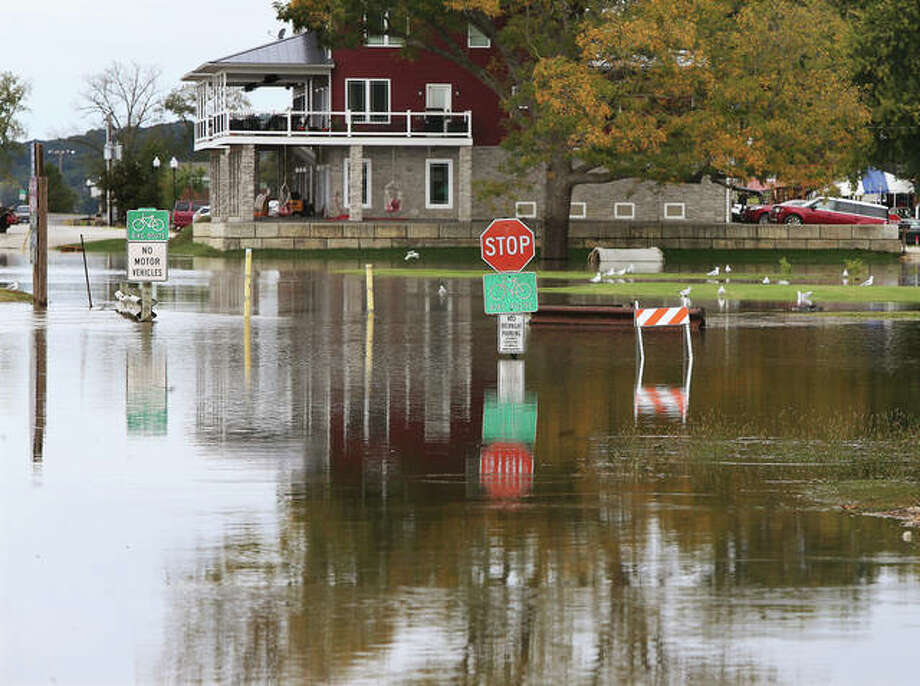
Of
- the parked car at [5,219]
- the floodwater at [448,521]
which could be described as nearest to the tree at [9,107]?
the parked car at [5,219]

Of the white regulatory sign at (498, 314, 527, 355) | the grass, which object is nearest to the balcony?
the grass

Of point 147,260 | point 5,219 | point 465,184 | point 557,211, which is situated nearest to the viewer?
point 147,260

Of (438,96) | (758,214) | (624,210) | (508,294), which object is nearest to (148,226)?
(508,294)

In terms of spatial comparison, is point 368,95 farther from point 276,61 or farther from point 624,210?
point 624,210

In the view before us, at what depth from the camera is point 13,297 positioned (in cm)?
3509

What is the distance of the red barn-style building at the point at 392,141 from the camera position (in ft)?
229

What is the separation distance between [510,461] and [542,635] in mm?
5820

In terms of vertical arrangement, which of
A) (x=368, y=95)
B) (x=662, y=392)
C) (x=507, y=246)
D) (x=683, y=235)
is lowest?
(x=662, y=392)

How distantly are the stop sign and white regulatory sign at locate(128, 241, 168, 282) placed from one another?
7.92 metres

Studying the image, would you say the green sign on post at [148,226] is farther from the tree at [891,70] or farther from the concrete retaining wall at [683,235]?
the concrete retaining wall at [683,235]

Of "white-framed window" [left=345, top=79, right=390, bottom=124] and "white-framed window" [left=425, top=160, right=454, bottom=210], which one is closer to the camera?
"white-framed window" [left=345, top=79, right=390, bottom=124]

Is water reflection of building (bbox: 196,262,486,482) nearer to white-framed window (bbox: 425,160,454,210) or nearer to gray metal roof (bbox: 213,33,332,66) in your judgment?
white-framed window (bbox: 425,160,454,210)

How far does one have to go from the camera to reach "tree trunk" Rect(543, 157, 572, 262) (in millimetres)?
63312

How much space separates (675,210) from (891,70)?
18401 mm
